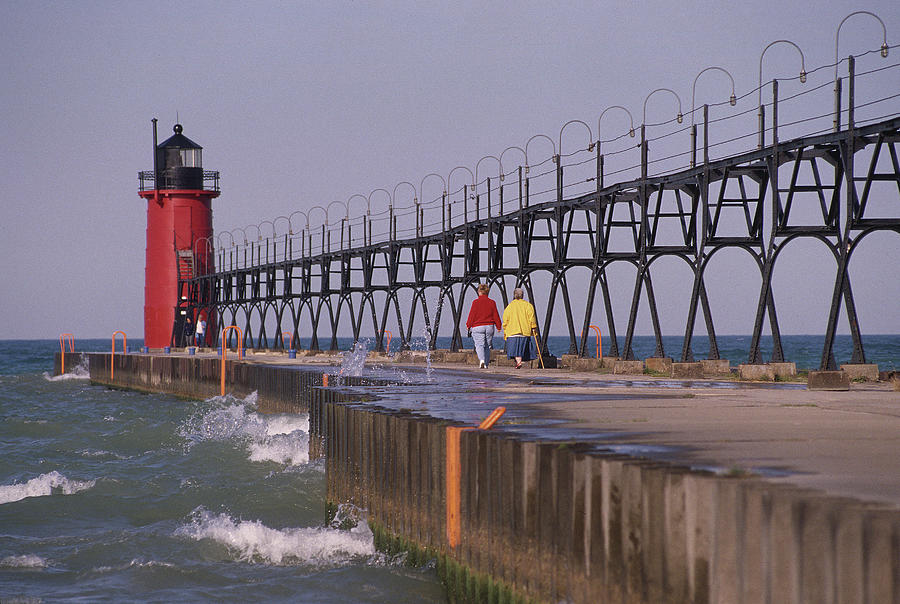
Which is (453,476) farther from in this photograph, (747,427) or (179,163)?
(179,163)

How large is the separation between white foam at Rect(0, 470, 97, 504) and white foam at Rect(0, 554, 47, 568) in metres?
4.85

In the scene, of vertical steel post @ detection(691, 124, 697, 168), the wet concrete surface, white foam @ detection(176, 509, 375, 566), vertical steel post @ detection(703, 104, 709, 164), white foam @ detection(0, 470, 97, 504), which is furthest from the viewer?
vertical steel post @ detection(691, 124, 697, 168)

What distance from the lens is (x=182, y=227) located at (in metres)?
68.8

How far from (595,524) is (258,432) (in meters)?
18.1

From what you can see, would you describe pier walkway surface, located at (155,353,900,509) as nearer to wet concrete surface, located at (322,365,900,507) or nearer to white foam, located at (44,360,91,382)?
wet concrete surface, located at (322,365,900,507)

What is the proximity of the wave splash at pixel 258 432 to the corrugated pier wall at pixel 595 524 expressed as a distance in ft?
27.9

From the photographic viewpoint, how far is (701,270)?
23562mm

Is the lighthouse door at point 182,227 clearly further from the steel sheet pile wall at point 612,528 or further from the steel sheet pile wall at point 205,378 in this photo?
the steel sheet pile wall at point 612,528

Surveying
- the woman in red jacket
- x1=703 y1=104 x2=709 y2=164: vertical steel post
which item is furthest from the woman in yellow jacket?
x1=703 y1=104 x2=709 y2=164: vertical steel post

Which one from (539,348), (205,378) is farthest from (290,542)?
(205,378)

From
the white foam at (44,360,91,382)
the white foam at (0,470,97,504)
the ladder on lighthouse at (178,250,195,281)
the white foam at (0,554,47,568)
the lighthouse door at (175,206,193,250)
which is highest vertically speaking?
the lighthouse door at (175,206,193,250)

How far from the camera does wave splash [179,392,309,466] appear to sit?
808 inches

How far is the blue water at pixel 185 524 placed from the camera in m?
10.3

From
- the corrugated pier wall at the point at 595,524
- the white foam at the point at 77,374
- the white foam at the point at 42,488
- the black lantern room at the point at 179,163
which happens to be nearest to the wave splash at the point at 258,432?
the white foam at the point at 42,488
